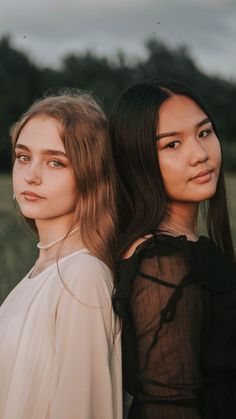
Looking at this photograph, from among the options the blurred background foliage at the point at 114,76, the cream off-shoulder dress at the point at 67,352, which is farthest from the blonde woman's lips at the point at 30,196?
the blurred background foliage at the point at 114,76

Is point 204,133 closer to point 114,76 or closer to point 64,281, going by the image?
point 64,281

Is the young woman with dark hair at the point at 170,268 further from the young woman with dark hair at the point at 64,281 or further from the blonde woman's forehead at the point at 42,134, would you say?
the blonde woman's forehead at the point at 42,134

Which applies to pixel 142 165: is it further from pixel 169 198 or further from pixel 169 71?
pixel 169 71

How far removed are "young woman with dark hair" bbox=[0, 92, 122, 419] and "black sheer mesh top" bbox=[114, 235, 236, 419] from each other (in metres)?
0.10

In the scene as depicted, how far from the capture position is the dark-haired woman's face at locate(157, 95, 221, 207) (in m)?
2.57

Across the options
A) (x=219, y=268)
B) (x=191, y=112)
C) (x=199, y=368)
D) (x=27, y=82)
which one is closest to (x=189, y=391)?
(x=199, y=368)

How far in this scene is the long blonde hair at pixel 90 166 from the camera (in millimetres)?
2627

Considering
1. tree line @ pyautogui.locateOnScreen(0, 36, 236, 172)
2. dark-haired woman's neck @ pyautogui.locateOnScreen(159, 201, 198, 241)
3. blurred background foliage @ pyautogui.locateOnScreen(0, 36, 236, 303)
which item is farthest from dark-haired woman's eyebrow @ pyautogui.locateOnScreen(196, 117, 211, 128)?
tree line @ pyautogui.locateOnScreen(0, 36, 236, 172)

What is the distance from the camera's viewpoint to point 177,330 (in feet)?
7.61

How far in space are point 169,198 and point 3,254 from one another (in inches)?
167

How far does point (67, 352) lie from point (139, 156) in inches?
30.0

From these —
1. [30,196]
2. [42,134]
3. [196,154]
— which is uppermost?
[42,134]

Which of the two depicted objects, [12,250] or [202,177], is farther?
[12,250]

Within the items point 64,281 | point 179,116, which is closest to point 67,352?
point 64,281
